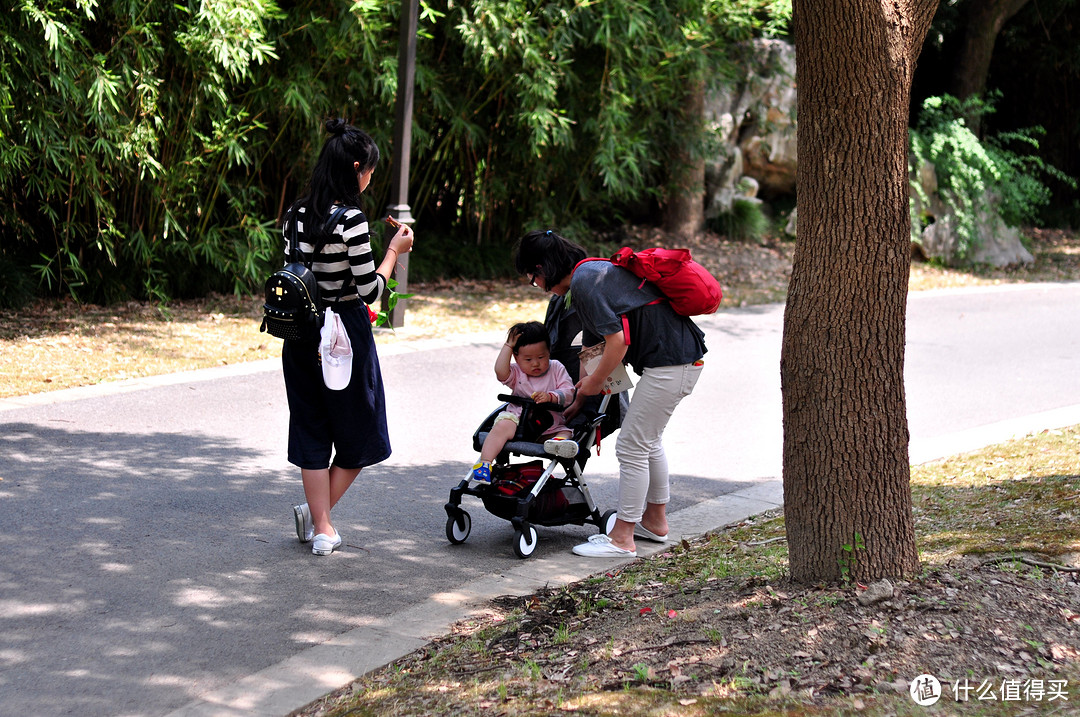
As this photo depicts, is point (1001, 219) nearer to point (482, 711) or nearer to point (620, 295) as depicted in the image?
point (620, 295)

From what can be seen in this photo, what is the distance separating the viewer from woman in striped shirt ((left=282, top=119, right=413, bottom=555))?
446 centimetres

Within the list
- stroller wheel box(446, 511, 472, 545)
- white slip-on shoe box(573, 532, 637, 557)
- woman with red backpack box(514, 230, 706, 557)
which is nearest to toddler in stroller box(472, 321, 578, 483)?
woman with red backpack box(514, 230, 706, 557)

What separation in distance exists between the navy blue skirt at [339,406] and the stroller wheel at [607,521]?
43.2 inches

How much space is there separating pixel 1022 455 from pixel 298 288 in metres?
4.50

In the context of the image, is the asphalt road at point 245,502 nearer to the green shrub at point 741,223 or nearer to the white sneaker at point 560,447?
the white sneaker at point 560,447

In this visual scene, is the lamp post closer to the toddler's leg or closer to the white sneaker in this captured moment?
the toddler's leg

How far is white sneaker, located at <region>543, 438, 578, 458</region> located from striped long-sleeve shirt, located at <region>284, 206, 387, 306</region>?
102cm

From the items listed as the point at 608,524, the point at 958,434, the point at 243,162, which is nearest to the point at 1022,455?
the point at 958,434

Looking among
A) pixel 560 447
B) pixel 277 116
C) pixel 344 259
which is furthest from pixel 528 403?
pixel 277 116

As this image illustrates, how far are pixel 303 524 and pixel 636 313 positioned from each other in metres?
1.80

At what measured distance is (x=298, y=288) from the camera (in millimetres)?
4332

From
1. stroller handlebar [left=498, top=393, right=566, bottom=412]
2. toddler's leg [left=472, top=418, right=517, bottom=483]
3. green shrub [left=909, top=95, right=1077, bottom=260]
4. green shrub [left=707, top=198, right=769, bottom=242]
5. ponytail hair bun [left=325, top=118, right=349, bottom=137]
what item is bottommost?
toddler's leg [left=472, top=418, right=517, bottom=483]

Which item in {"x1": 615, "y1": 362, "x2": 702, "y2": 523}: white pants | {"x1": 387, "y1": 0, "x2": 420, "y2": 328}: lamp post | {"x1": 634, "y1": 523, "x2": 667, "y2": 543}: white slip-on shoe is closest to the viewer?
{"x1": 615, "y1": 362, "x2": 702, "y2": 523}: white pants

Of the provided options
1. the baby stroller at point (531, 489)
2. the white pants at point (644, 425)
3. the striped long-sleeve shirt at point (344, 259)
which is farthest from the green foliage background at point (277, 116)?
the white pants at point (644, 425)
